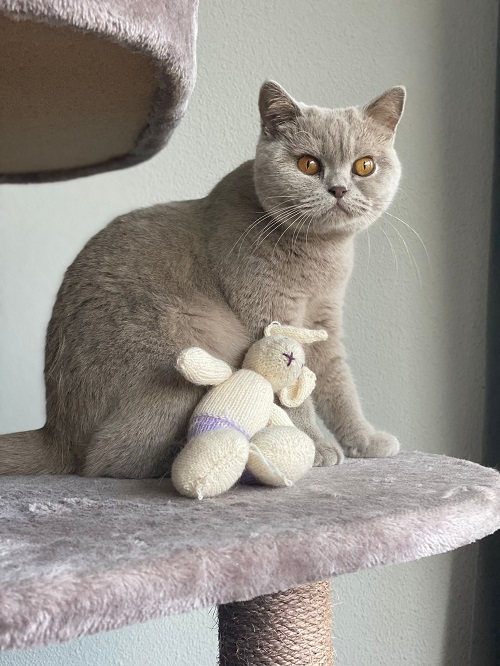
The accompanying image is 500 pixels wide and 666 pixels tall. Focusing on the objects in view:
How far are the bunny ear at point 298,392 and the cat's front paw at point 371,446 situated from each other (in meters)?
0.15

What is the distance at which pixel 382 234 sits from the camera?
61.9 inches

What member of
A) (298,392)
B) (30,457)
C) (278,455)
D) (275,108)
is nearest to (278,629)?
(278,455)

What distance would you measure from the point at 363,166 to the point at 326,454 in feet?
1.37

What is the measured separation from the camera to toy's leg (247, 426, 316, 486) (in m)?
0.79

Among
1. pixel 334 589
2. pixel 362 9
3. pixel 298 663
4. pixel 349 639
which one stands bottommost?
pixel 349 639

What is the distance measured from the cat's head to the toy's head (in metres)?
0.16

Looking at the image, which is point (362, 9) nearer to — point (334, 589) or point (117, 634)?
point (334, 589)

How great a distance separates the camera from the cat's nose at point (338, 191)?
0.96 metres

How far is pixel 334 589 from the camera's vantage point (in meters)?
1.54

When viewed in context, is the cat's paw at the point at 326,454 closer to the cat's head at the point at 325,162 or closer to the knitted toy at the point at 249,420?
the knitted toy at the point at 249,420

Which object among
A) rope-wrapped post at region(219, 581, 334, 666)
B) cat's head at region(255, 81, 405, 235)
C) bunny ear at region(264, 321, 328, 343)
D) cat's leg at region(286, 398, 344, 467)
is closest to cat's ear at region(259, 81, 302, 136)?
cat's head at region(255, 81, 405, 235)

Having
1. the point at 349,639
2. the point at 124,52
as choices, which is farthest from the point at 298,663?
the point at 349,639

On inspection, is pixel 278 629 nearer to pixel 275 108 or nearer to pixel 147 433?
pixel 147 433

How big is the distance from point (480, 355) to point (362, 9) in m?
0.81
